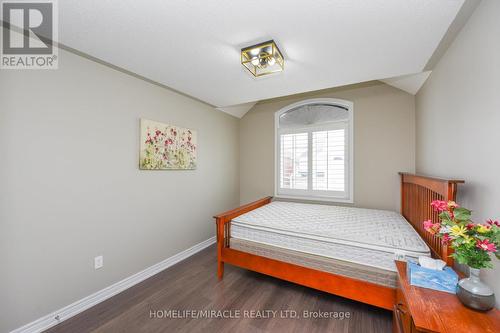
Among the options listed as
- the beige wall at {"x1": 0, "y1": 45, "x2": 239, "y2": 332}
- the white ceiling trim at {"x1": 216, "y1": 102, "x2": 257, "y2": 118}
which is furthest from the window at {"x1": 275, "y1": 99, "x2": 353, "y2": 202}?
the beige wall at {"x1": 0, "y1": 45, "x2": 239, "y2": 332}

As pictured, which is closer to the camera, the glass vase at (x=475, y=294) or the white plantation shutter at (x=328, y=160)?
the glass vase at (x=475, y=294)

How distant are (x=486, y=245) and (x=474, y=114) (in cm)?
90

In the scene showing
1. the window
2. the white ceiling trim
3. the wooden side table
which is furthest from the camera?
the white ceiling trim

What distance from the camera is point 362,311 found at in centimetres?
186

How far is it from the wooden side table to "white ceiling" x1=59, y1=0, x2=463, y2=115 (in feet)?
5.73

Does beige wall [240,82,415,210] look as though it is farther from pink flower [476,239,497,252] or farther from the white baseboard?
the white baseboard

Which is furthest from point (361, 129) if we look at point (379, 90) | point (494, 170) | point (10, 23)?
point (10, 23)

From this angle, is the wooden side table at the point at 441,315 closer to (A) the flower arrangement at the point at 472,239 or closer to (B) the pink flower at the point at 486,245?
(A) the flower arrangement at the point at 472,239

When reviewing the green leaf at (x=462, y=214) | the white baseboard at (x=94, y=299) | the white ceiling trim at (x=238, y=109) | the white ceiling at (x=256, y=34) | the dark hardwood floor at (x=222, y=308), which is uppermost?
the white ceiling trim at (x=238, y=109)

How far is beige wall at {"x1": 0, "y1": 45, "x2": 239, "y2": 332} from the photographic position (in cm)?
152

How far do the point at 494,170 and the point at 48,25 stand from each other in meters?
3.08

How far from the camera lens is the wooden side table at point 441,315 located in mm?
928

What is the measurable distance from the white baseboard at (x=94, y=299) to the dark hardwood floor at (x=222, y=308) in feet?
0.18

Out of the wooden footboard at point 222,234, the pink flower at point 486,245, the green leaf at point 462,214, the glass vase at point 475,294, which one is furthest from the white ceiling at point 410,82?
the wooden footboard at point 222,234
